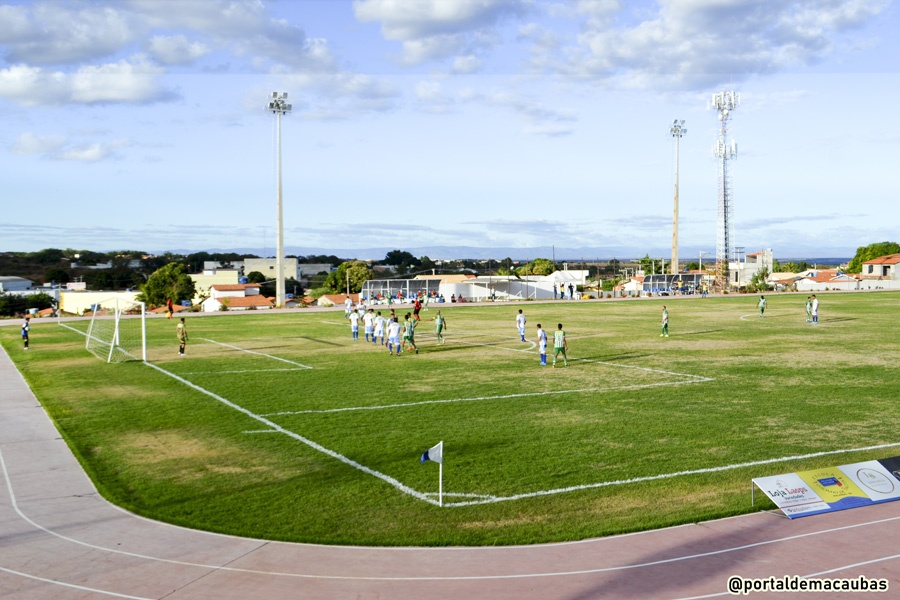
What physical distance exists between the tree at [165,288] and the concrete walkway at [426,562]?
99.7 metres

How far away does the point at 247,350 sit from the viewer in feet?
117

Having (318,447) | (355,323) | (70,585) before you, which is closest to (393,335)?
(355,323)

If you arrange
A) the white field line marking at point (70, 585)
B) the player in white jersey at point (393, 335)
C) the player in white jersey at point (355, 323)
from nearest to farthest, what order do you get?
the white field line marking at point (70, 585) → the player in white jersey at point (393, 335) → the player in white jersey at point (355, 323)

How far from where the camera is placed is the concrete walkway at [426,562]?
913cm

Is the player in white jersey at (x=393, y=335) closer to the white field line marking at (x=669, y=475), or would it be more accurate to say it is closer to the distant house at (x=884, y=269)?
the white field line marking at (x=669, y=475)

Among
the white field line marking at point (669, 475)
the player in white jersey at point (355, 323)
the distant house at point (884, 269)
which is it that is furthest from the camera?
the distant house at point (884, 269)

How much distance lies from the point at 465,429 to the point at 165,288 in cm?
9879

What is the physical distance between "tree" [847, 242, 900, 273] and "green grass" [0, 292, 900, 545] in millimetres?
116552

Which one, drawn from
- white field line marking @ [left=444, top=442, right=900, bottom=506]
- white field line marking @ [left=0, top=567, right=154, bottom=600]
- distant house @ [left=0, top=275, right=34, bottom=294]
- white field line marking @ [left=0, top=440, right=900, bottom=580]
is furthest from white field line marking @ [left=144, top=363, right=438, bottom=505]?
distant house @ [left=0, top=275, right=34, bottom=294]

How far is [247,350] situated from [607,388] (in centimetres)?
1852

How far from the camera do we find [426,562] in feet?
32.9

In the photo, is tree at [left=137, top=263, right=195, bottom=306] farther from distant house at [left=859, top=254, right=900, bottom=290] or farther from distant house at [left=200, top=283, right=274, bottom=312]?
distant house at [left=859, top=254, right=900, bottom=290]

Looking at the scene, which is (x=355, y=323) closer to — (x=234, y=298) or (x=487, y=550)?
(x=487, y=550)

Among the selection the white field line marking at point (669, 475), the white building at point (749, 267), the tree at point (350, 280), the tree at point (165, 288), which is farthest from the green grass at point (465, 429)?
the white building at point (749, 267)
